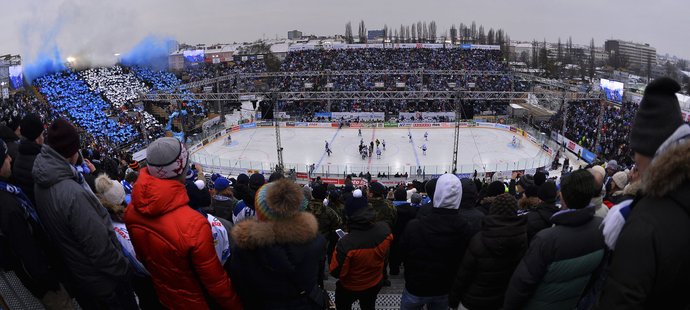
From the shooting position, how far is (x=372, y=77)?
55.2 meters

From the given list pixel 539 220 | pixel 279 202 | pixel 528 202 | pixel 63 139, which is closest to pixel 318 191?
pixel 528 202

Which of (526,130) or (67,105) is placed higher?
(67,105)

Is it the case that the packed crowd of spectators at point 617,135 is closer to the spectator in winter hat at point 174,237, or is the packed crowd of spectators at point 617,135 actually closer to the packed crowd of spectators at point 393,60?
the packed crowd of spectators at point 393,60

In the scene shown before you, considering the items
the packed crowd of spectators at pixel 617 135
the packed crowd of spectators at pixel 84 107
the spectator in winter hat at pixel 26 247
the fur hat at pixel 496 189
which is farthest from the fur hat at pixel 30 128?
the packed crowd of spectators at pixel 84 107

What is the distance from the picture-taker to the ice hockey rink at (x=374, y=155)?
87.1 ft

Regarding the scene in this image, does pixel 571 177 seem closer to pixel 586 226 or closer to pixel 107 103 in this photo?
pixel 586 226

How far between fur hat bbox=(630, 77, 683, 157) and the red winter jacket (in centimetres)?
261

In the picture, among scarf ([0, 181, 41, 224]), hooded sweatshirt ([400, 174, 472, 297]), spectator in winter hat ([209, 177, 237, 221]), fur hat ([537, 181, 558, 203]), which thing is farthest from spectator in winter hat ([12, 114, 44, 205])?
fur hat ([537, 181, 558, 203])

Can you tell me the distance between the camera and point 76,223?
301 centimetres

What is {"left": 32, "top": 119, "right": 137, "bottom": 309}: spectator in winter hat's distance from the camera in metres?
3.02

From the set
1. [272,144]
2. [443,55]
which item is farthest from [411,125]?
[443,55]

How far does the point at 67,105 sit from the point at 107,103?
3.94 m

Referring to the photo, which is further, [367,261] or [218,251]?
[367,261]

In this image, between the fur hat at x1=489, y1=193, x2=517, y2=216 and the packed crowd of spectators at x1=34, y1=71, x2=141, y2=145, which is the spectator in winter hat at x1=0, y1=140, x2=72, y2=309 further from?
the packed crowd of spectators at x1=34, y1=71, x2=141, y2=145
